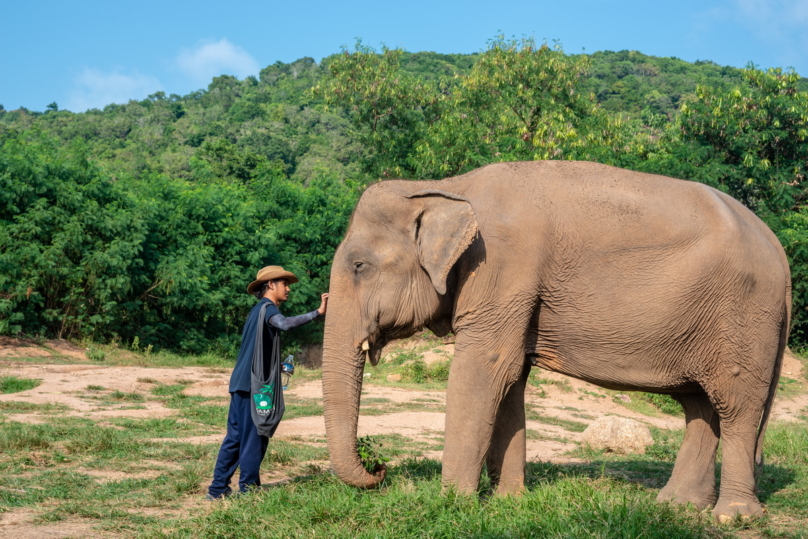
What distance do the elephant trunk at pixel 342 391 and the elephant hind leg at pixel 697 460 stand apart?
94.8 inches

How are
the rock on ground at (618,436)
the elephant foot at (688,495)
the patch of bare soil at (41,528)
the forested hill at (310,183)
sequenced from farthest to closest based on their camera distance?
the forested hill at (310,183) → the rock on ground at (618,436) → the elephant foot at (688,495) → the patch of bare soil at (41,528)

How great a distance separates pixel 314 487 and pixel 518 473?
4.66 ft

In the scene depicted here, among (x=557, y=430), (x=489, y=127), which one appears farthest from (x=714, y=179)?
(x=557, y=430)

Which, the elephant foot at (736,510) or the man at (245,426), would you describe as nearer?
the elephant foot at (736,510)

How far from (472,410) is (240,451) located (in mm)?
1744

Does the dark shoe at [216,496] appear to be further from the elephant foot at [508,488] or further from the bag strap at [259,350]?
the elephant foot at [508,488]

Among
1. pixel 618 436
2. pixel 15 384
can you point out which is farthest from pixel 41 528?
pixel 15 384

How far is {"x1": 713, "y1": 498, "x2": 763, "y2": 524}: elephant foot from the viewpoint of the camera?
524cm

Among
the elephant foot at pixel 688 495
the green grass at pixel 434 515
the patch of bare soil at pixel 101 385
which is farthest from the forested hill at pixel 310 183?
the elephant foot at pixel 688 495

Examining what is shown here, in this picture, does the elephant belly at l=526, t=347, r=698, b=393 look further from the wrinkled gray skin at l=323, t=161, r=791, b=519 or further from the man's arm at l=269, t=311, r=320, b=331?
the man's arm at l=269, t=311, r=320, b=331

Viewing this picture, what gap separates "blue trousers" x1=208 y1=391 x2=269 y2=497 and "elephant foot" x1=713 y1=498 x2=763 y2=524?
125 inches

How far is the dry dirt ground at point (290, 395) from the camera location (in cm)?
859

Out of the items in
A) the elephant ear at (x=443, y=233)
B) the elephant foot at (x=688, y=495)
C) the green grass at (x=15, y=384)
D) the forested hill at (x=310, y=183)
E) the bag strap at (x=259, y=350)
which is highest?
the forested hill at (x=310, y=183)

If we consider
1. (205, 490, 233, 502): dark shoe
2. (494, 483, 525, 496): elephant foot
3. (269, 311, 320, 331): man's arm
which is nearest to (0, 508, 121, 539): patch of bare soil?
(205, 490, 233, 502): dark shoe
